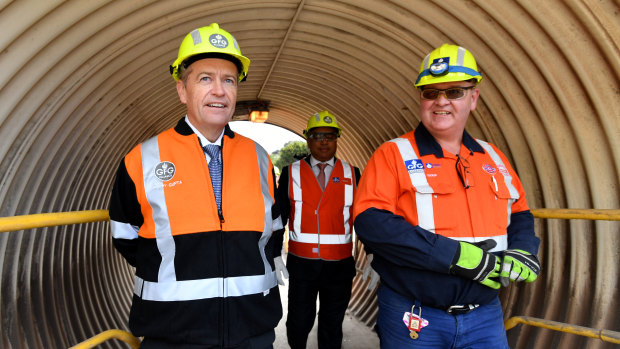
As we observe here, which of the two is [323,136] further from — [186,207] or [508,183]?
[186,207]

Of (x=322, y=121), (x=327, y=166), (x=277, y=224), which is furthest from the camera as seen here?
(x=322, y=121)

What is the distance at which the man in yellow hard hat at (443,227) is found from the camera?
2.19m

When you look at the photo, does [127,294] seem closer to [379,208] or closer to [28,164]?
[28,164]

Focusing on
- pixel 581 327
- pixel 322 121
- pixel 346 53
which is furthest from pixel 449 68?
pixel 346 53

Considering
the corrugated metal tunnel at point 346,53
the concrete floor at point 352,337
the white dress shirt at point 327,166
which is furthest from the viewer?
the concrete floor at point 352,337

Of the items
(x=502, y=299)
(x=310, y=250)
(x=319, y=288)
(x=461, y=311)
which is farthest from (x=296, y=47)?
(x=461, y=311)

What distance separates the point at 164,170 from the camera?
214 cm

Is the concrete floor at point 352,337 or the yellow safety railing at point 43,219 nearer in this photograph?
the yellow safety railing at point 43,219

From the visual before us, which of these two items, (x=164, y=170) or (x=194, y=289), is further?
(x=164, y=170)

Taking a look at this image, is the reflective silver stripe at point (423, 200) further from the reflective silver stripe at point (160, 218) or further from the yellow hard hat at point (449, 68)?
the reflective silver stripe at point (160, 218)

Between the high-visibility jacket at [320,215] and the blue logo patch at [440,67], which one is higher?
the blue logo patch at [440,67]

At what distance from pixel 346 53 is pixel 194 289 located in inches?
159

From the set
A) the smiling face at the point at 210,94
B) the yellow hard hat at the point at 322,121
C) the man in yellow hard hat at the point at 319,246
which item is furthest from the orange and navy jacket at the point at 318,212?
the smiling face at the point at 210,94

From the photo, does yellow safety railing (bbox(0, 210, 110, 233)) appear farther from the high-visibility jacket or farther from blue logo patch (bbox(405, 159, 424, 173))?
the high-visibility jacket
